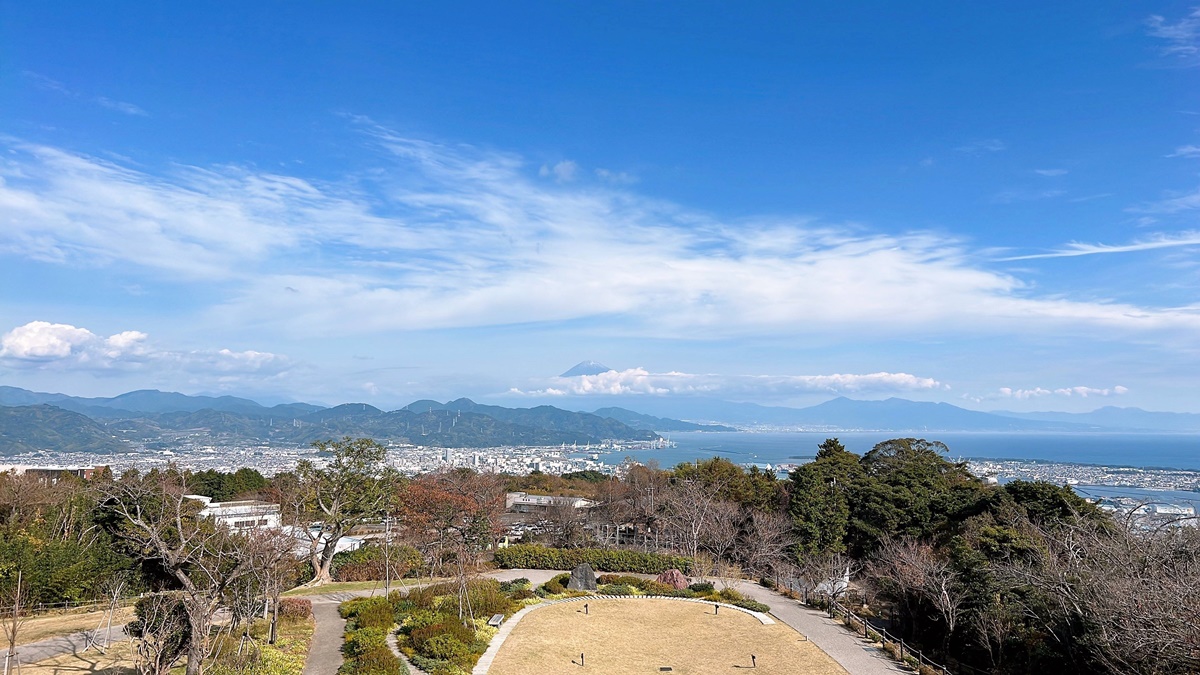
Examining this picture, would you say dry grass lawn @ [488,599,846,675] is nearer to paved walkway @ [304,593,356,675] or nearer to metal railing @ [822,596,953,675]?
metal railing @ [822,596,953,675]

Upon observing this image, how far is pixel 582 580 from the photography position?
23.6 meters

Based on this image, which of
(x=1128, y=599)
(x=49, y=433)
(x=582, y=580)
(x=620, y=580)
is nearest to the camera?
(x=1128, y=599)

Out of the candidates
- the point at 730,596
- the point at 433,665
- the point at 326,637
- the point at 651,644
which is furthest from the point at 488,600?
the point at 730,596

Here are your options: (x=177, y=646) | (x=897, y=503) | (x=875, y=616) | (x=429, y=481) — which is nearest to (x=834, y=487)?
(x=897, y=503)

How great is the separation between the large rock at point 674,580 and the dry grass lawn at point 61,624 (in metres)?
16.4

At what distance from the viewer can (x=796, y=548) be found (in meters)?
29.4

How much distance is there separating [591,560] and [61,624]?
1737 centimetres

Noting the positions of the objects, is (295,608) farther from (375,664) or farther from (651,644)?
(651,644)

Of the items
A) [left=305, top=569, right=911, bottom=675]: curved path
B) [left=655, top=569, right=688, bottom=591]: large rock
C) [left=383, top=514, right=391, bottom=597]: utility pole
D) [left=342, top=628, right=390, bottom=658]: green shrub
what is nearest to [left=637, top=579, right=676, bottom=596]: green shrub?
[left=655, top=569, right=688, bottom=591]: large rock

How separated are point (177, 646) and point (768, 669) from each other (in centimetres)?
1178

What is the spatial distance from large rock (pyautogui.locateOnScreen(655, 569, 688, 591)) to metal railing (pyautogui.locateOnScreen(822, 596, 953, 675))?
16.9 ft

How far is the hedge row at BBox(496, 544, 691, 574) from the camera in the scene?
90.0 feet

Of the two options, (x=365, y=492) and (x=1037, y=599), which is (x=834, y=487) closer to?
(x=1037, y=599)

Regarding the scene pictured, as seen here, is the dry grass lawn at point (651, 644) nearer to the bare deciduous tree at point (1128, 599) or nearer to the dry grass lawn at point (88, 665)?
the bare deciduous tree at point (1128, 599)
